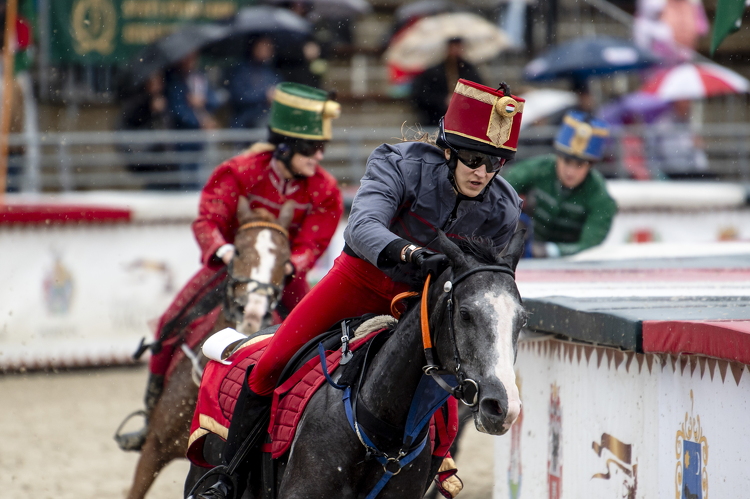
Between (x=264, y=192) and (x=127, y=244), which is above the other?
(x=264, y=192)

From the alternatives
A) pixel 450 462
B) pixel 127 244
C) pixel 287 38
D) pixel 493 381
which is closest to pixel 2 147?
pixel 127 244

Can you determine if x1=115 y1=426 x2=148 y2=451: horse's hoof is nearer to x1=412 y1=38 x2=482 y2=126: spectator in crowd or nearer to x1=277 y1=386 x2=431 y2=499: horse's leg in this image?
x1=277 y1=386 x2=431 y2=499: horse's leg

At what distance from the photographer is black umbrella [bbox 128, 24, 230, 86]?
1252 centimetres

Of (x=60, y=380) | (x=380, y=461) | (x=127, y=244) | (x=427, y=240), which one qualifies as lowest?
(x=60, y=380)

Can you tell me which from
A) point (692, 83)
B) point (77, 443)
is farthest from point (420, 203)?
point (692, 83)

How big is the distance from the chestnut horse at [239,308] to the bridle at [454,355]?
1960mm

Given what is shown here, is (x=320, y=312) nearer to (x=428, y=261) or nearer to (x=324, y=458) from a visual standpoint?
(x=324, y=458)

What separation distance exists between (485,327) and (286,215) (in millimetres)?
2784

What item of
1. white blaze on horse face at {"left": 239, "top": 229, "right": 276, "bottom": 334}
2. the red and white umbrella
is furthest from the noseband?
the red and white umbrella

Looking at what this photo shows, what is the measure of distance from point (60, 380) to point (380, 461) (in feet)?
27.8

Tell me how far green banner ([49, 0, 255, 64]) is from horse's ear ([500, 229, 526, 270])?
11869mm

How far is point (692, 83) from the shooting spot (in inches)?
541

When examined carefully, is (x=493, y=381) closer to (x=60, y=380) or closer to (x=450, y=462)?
(x=450, y=462)

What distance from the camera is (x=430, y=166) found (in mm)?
3857
